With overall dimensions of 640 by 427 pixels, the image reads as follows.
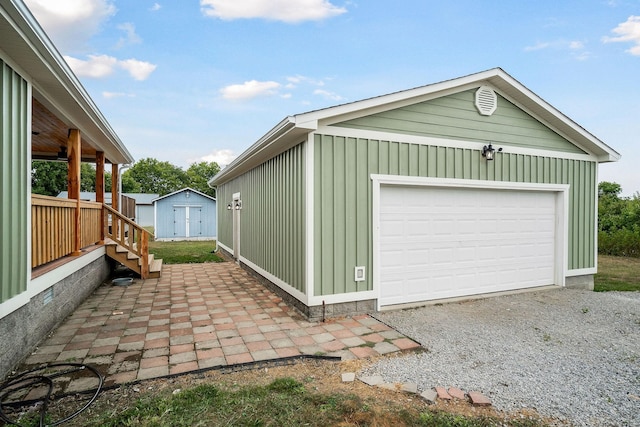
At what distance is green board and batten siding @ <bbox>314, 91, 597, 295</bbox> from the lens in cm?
448

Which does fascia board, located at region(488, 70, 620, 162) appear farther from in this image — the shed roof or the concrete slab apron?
the shed roof

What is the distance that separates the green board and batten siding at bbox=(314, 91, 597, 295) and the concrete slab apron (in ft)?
2.43

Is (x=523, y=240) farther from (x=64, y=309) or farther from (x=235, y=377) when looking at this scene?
(x=64, y=309)

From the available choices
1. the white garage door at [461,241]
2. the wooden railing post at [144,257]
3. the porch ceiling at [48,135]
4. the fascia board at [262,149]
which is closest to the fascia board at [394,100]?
the fascia board at [262,149]

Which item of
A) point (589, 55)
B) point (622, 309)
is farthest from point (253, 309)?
point (589, 55)

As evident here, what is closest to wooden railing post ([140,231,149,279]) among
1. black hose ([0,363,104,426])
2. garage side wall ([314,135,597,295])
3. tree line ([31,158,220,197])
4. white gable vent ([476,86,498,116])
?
black hose ([0,363,104,426])

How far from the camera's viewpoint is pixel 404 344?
356 centimetres

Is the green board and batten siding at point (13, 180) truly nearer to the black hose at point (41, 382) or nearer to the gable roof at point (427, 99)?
the black hose at point (41, 382)

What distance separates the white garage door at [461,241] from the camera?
4953 mm

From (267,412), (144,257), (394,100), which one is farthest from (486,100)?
(144,257)

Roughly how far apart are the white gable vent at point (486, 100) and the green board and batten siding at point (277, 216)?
305cm

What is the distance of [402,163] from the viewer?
491 centimetres

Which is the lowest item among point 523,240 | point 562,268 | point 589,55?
point 562,268

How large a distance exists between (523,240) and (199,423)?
5895 millimetres
